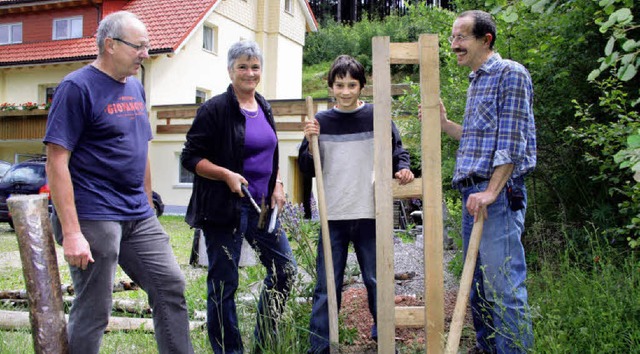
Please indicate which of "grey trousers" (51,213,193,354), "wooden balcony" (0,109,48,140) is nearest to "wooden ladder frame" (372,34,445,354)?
"grey trousers" (51,213,193,354)

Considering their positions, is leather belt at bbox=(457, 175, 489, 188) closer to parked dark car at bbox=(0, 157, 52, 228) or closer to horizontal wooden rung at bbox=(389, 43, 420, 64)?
horizontal wooden rung at bbox=(389, 43, 420, 64)

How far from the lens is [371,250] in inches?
142

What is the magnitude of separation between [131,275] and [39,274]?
0.45 meters

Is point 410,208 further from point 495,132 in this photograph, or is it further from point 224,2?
point 224,2

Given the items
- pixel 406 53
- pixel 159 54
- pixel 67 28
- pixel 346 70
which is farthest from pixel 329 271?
pixel 67 28

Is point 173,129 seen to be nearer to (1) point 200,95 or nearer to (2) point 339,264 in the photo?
(1) point 200,95

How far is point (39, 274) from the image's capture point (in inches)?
121

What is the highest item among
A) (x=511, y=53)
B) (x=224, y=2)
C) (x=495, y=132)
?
(x=224, y=2)

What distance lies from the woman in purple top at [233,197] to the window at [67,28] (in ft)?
67.3

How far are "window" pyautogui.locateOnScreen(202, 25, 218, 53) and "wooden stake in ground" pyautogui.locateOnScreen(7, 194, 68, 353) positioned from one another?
19244 millimetres

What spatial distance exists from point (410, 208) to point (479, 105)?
1025 centimetres

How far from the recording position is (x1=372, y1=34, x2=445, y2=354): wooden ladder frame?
128 inches

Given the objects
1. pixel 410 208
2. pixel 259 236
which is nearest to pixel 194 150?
pixel 259 236

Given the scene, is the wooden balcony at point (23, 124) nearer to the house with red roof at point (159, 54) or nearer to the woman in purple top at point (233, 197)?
the house with red roof at point (159, 54)
